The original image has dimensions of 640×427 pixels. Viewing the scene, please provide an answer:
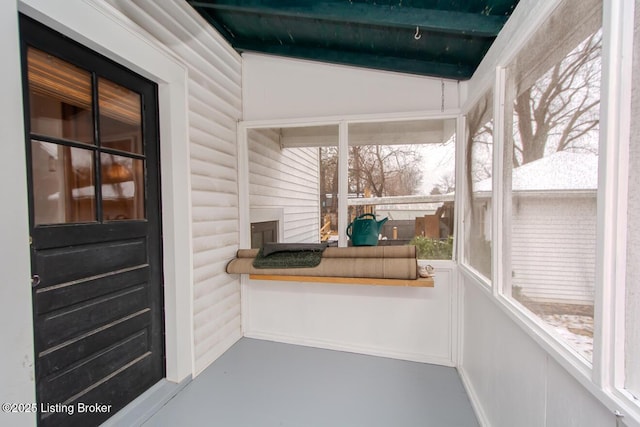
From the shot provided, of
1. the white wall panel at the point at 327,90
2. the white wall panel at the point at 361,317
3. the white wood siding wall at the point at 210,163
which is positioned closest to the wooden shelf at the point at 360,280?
the white wall panel at the point at 361,317

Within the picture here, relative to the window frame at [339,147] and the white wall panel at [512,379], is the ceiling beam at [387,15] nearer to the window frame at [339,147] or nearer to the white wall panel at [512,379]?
the window frame at [339,147]

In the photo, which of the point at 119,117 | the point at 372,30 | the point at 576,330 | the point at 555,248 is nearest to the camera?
the point at 576,330

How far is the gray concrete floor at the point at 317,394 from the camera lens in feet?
5.60

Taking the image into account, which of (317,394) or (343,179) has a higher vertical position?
(343,179)

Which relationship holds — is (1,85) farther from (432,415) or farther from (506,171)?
(432,415)

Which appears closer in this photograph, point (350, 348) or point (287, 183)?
point (350, 348)

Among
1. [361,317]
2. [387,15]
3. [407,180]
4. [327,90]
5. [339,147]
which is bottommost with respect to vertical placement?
[361,317]

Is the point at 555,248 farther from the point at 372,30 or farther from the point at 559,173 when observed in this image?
the point at 372,30

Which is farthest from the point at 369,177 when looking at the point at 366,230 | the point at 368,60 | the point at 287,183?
the point at 368,60

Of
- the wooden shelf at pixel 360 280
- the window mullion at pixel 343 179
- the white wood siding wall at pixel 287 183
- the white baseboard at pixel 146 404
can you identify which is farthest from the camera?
the white wood siding wall at pixel 287 183

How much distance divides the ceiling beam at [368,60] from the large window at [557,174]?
3.21 feet

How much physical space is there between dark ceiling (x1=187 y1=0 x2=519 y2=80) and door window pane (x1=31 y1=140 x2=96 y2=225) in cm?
138

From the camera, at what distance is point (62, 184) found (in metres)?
1.42

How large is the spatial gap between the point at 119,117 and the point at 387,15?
72.5 inches
